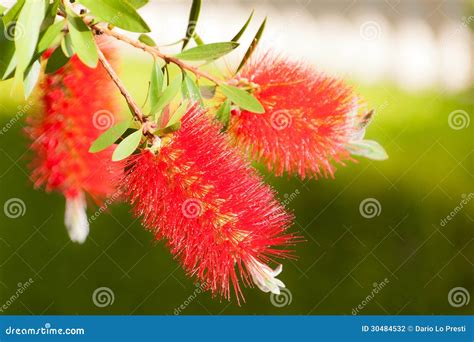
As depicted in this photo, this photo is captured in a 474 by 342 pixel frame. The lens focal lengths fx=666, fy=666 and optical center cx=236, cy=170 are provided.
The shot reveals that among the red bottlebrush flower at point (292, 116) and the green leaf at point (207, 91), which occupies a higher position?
the red bottlebrush flower at point (292, 116)

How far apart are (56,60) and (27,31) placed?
0.13 metres

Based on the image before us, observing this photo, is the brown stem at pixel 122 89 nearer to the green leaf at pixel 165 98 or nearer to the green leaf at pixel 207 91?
the green leaf at pixel 165 98

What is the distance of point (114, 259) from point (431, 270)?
30.0 inches

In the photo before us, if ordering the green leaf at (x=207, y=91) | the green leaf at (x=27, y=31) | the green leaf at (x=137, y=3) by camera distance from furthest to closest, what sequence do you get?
the green leaf at (x=207, y=91)
the green leaf at (x=137, y=3)
the green leaf at (x=27, y=31)

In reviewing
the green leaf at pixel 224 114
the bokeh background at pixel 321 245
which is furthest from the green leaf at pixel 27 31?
the bokeh background at pixel 321 245

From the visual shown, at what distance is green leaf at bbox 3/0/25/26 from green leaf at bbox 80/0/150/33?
0.18 feet

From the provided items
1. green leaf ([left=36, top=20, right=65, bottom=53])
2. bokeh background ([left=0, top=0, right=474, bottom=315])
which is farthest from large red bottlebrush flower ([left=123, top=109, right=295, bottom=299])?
bokeh background ([left=0, top=0, right=474, bottom=315])

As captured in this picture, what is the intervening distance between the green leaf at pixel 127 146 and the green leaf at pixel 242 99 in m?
0.13

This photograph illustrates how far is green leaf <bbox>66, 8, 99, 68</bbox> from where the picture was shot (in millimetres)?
601

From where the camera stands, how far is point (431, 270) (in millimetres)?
1611

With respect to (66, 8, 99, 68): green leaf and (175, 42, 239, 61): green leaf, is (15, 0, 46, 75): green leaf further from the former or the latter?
(175, 42, 239, 61): green leaf

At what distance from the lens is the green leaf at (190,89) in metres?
0.71

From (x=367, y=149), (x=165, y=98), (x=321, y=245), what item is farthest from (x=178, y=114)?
(x=321, y=245)
